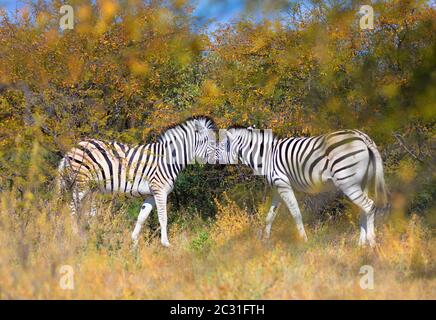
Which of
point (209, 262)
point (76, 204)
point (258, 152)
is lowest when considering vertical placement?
point (209, 262)

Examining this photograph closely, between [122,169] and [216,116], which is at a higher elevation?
[216,116]

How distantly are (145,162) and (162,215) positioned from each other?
932 mm

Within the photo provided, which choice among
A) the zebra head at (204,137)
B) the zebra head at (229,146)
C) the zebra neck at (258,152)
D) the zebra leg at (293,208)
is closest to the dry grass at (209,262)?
the zebra leg at (293,208)

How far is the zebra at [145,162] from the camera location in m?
8.35

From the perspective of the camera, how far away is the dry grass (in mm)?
5176

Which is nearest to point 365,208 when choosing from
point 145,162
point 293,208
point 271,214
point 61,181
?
point 293,208

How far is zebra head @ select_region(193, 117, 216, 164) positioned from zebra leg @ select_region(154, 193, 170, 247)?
0.98 m

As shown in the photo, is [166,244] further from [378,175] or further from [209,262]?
[378,175]

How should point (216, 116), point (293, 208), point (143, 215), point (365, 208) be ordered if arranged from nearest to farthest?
point (365, 208)
point (293, 208)
point (143, 215)
point (216, 116)

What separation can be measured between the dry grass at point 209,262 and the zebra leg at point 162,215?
0.16m

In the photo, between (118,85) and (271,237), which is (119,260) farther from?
(118,85)

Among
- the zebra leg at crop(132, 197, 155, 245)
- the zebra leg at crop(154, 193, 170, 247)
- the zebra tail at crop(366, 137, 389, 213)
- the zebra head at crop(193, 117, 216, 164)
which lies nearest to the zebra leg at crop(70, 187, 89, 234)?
the zebra leg at crop(132, 197, 155, 245)

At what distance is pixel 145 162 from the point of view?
341 inches

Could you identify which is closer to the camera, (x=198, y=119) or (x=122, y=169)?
(x=122, y=169)
